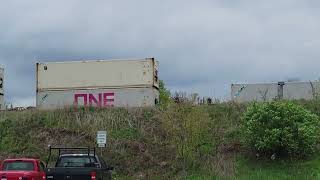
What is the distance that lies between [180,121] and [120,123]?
4.85 metres

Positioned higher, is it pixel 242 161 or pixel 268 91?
pixel 268 91

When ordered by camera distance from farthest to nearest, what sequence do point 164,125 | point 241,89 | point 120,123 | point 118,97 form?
point 241,89 < point 118,97 < point 120,123 < point 164,125

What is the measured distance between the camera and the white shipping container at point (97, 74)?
37031mm

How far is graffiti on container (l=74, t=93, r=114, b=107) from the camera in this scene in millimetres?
37219

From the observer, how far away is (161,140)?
109 feet

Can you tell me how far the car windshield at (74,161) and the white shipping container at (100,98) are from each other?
11501 mm

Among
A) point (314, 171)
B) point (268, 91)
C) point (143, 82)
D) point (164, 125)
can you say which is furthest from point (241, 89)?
point (314, 171)

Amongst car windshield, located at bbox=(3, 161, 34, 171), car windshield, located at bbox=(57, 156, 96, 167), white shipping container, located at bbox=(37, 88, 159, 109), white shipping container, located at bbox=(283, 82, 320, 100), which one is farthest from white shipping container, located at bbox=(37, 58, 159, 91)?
car windshield, located at bbox=(3, 161, 34, 171)

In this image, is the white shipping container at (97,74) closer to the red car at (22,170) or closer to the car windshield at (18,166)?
the red car at (22,170)

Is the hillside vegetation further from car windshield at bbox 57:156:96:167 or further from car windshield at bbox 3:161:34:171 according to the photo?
car windshield at bbox 3:161:34:171

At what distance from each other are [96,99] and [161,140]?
597cm

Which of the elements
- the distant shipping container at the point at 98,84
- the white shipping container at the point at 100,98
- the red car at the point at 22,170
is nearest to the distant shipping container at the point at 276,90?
the white shipping container at the point at 100,98

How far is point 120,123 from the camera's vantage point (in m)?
35.0

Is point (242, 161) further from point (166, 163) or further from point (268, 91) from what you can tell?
point (268, 91)
